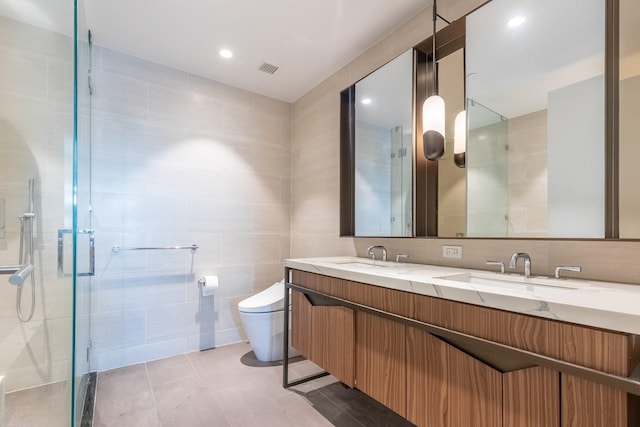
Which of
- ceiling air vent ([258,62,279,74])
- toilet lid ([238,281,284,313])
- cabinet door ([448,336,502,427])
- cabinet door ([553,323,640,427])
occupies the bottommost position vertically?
toilet lid ([238,281,284,313])

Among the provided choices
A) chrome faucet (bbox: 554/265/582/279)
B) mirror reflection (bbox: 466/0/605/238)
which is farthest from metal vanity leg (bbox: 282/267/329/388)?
chrome faucet (bbox: 554/265/582/279)

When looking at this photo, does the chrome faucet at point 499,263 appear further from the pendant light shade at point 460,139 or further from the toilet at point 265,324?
the toilet at point 265,324

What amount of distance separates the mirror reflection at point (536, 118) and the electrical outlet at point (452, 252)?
4.5 inches

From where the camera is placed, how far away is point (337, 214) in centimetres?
260

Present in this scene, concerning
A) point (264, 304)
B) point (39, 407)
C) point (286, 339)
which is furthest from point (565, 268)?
point (39, 407)

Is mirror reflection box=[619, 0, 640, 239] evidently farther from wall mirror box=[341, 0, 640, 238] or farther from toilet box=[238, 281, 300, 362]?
toilet box=[238, 281, 300, 362]

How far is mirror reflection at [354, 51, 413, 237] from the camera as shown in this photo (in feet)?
6.83

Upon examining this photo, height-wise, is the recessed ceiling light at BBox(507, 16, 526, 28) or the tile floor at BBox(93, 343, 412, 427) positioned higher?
the recessed ceiling light at BBox(507, 16, 526, 28)

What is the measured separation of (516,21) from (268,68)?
1.78 m

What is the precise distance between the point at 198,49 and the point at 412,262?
2.20 metres

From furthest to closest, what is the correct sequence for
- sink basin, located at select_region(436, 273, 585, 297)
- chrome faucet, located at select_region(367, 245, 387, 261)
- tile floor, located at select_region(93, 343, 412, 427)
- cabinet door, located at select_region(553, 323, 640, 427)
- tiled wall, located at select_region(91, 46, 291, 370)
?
tiled wall, located at select_region(91, 46, 291, 370), chrome faucet, located at select_region(367, 245, 387, 261), tile floor, located at select_region(93, 343, 412, 427), sink basin, located at select_region(436, 273, 585, 297), cabinet door, located at select_region(553, 323, 640, 427)

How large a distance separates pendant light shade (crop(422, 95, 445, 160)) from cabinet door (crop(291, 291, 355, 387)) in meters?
1.01

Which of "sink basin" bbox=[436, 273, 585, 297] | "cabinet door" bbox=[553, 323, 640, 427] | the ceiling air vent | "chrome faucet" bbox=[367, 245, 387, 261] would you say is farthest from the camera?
the ceiling air vent

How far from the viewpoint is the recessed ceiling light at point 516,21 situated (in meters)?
1.51
